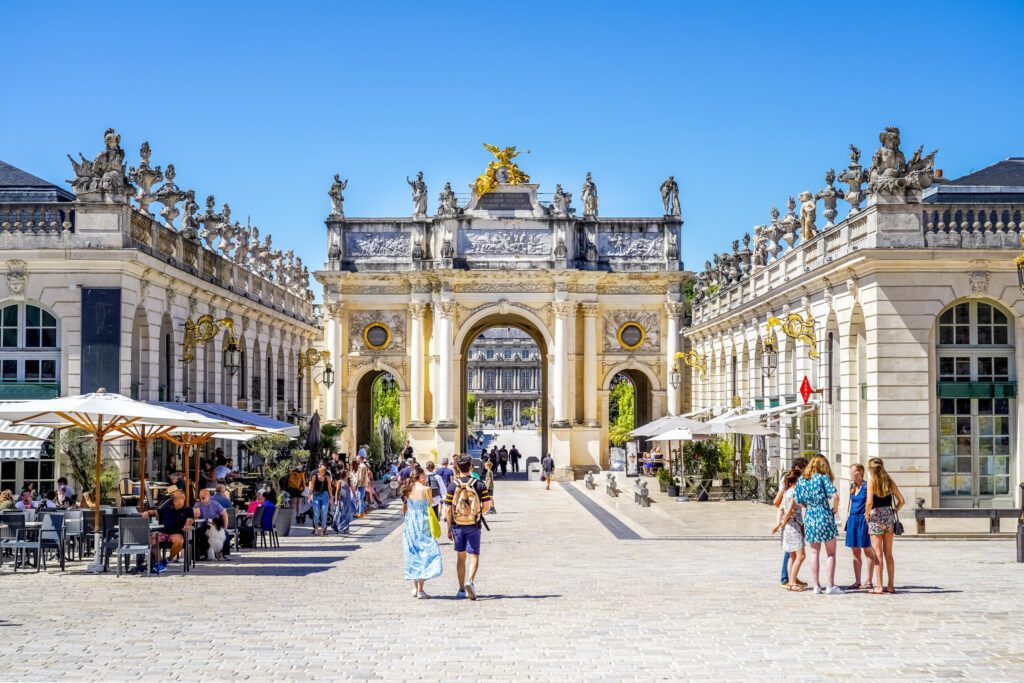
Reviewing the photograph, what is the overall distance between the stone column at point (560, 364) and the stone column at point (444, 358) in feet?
14.6

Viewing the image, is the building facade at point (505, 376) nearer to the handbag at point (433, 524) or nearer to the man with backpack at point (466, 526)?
the handbag at point (433, 524)

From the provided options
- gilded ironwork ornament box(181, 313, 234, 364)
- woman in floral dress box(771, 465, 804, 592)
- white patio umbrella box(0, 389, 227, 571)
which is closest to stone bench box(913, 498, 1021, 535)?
woman in floral dress box(771, 465, 804, 592)

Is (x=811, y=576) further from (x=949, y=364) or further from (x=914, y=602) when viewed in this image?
(x=949, y=364)

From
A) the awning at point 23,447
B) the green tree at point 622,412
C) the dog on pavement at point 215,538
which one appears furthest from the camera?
the green tree at point 622,412

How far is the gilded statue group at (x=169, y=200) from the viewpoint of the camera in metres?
26.0

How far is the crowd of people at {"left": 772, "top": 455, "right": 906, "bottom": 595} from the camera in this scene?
15.2 metres

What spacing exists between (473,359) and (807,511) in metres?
141

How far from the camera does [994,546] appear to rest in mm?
21109

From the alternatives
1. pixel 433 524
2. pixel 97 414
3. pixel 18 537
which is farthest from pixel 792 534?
pixel 18 537

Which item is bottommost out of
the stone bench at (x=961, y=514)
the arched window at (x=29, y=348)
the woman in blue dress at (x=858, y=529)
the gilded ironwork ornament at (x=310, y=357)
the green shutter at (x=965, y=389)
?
A: the stone bench at (x=961, y=514)

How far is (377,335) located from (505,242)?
7.05m

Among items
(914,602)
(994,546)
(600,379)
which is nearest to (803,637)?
(914,602)

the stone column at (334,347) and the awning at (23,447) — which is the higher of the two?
the stone column at (334,347)

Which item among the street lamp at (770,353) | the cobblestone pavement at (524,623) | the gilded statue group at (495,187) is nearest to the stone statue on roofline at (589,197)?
the gilded statue group at (495,187)
